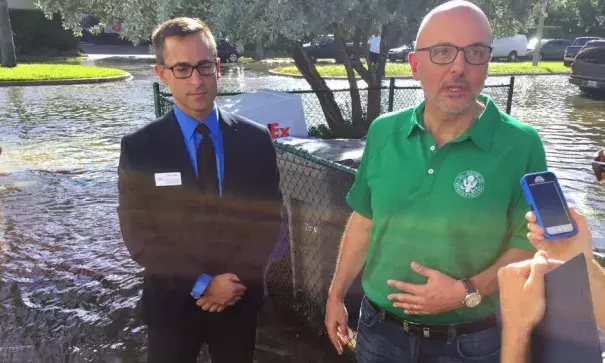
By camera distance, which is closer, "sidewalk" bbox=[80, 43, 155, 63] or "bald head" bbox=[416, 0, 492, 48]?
"bald head" bbox=[416, 0, 492, 48]

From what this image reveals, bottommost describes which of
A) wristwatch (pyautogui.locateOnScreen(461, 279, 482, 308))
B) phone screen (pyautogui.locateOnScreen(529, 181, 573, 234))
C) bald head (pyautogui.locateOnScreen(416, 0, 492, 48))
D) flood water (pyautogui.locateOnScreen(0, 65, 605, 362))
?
flood water (pyautogui.locateOnScreen(0, 65, 605, 362))

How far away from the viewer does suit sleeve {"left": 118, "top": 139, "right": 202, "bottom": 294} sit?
83.2 inches

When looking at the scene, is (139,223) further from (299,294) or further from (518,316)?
(299,294)

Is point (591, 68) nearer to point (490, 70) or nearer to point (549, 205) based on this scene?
point (490, 70)

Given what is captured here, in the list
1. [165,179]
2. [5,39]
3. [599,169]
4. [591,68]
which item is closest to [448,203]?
[165,179]

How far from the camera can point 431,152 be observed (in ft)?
5.98

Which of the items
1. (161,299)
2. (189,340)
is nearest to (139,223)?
(161,299)

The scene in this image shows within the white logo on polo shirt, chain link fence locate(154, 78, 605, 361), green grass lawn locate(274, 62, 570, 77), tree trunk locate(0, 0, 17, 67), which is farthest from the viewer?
green grass lawn locate(274, 62, 570, 77)

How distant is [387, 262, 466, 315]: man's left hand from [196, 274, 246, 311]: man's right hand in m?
0.68

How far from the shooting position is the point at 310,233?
3740 millimetres

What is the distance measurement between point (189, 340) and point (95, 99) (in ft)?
48.0

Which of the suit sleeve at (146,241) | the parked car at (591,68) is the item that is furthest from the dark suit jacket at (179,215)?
the parked car at (591,68)

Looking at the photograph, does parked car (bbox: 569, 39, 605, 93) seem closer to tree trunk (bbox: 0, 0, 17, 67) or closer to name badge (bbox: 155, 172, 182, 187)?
name badge (bbox: 155, 172, 182, 187)

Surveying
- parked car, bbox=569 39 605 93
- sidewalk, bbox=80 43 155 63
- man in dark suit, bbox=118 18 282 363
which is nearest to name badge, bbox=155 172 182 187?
man in dark suit, bbox=118 18 282 363
